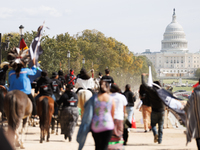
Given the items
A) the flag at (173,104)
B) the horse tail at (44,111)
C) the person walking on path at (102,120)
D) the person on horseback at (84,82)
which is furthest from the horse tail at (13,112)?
the person on horseback at (84,82)

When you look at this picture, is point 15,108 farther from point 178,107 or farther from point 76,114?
→ point 178,107

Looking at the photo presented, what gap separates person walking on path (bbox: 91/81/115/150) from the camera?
22.1 feet

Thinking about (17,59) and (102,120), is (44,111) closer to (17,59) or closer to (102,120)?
(17,59)

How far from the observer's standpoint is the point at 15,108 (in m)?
9.54

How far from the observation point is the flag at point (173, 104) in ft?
36.6

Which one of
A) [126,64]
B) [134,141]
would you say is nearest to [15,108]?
[134,141]

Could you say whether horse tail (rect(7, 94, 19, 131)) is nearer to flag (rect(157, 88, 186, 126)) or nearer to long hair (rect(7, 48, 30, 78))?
long hair (rect(7, 48, 30, 78))

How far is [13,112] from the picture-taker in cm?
952

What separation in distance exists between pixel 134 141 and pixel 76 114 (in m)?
2.17

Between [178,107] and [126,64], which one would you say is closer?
[178,107]

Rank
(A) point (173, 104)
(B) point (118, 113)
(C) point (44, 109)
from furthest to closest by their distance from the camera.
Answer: (A) point (173, 104) → (C) point (44, 109) → (B) point (118, 113)

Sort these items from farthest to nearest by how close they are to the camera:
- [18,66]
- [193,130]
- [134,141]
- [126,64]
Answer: [126,64] < [134,141] < [18,66] < [193,130]

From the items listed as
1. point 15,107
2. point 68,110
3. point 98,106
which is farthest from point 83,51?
point 98,106

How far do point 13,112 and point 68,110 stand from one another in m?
2.73
